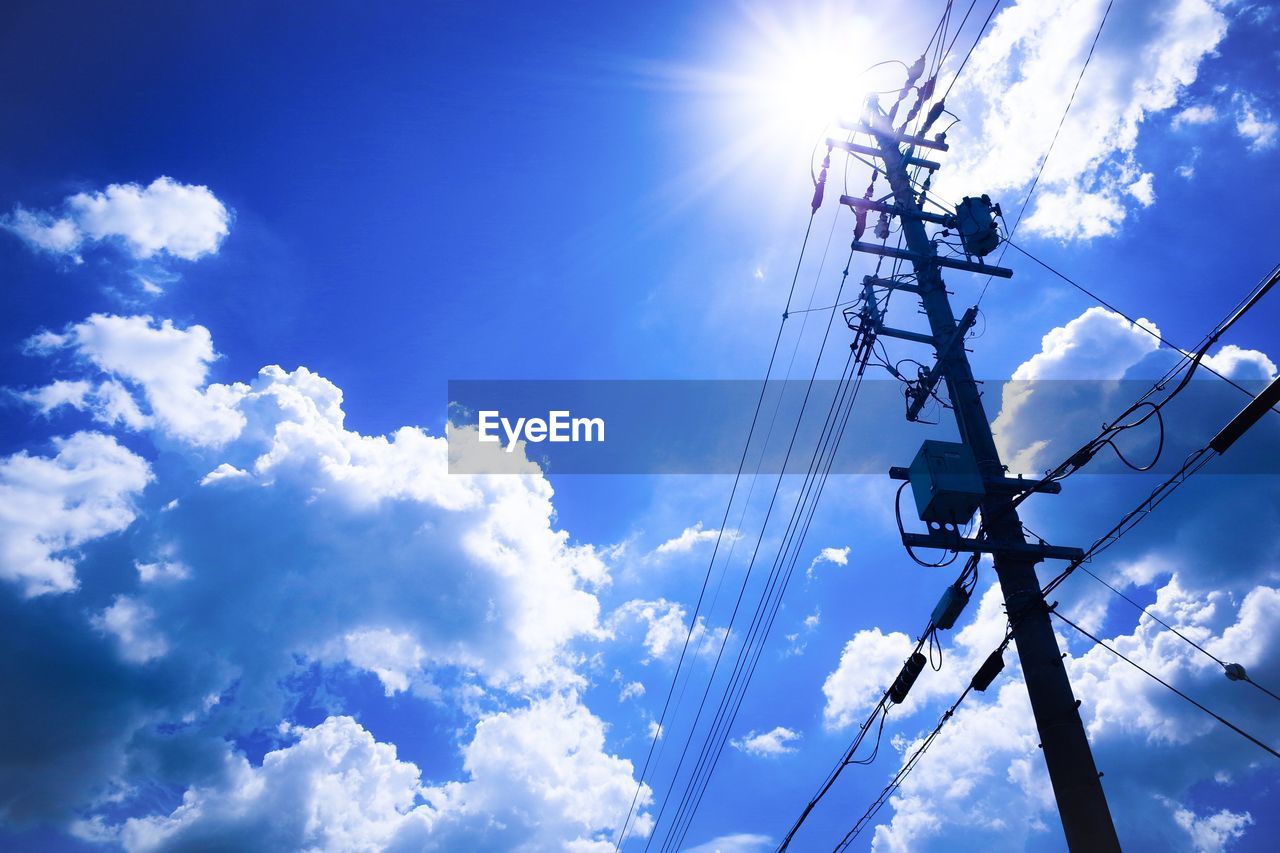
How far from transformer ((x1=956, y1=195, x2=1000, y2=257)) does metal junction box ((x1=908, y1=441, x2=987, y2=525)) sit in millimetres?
4490

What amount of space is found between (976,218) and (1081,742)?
350 inches

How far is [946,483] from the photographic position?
28.9ft

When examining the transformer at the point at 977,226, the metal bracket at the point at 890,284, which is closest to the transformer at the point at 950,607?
the metal bracket at the point at 890,284

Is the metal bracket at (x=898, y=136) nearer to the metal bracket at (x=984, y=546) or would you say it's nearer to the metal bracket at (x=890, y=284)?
the metal bracket at (x=890, y=284)

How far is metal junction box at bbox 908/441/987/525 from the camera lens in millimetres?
8742

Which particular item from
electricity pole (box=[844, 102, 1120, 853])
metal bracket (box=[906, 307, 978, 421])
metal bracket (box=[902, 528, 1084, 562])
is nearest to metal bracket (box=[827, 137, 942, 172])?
electricity pole (box=[844, 102, 1120, 853])

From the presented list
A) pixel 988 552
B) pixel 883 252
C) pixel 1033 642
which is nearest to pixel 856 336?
pixel 883 252

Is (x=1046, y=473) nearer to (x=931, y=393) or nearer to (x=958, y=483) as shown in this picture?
(x=958, y=483)

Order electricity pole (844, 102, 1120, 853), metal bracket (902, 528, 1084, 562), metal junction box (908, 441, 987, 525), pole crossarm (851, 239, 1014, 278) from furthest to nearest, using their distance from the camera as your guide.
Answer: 1. pole crossarm (851, 239, 1014, 278)
2. metal junction box (908, 441, 987, 525)
3. metal bracket (902, 528, 1084, 562)
4. electricity pole (844, 102, 1120, 853)

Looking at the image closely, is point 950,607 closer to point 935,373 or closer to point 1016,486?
point 1016,486

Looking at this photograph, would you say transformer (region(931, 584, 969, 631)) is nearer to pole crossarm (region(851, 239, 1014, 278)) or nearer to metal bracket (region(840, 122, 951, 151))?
pole crossarm (region(851, 239, 1014, 278))

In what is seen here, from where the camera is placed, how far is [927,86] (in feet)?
38.1

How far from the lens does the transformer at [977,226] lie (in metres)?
11.4

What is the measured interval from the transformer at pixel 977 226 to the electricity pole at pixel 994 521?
0.28 m
